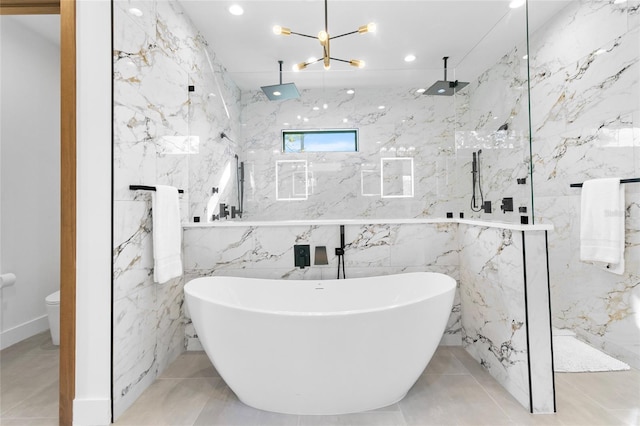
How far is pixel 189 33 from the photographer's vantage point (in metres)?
2.53

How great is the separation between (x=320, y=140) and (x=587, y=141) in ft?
6.82

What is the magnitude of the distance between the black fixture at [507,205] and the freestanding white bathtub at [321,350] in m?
0.62

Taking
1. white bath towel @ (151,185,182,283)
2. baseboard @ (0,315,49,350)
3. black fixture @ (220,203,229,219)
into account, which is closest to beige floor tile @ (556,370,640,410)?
white bath towel @ (151,185,182,283)

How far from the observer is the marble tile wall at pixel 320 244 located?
7.65 ft

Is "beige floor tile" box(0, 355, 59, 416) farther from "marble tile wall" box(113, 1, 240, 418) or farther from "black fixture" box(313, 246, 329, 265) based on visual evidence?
"black fixture" box(313, 246, 329, 265)

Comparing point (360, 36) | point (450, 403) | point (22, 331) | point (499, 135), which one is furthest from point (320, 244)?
point (22, 331)

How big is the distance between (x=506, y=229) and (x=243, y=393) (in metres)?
1.68

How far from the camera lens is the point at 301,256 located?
2.32m

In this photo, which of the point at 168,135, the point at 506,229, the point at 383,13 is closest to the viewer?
the point at 506,229

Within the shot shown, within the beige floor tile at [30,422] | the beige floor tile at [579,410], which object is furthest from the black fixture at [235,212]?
the beige floor tile at [579,410]

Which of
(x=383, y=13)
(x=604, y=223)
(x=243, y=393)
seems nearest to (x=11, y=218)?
(x=243, y=393)

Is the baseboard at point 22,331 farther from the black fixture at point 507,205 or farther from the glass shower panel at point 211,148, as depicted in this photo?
the black fixture at point 507,205

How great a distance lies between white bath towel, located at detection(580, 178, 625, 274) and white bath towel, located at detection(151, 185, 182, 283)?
2.70 meters

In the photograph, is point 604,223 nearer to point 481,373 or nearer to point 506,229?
point 506,229
